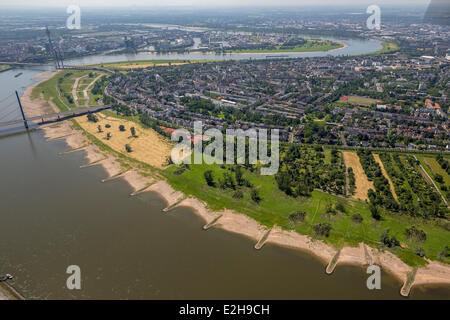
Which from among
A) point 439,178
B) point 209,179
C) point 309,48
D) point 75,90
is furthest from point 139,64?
point 439,178

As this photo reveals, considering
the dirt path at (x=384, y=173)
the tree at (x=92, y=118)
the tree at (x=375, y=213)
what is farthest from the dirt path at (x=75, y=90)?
the tree at (x=375, y=213)

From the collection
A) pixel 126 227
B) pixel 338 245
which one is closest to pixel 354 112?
pixel 338 245

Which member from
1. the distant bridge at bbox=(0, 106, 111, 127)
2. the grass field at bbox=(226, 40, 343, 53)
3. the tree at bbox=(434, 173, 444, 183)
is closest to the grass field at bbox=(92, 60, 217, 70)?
the grass field at bbox=(226, 40, 343, 53)

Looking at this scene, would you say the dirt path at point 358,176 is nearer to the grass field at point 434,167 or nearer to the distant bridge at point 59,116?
the grass field at point 434,167

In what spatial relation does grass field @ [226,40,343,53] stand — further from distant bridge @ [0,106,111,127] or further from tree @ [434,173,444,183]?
tree @ [434,173,444,183]

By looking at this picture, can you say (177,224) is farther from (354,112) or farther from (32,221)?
(354,112)
